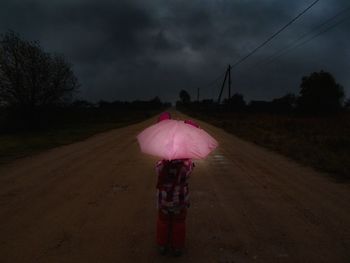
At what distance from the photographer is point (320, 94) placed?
220 feet

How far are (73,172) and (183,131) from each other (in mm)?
6758

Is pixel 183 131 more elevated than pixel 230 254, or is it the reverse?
pixel 183 131

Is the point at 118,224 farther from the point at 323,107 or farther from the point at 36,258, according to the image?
the point at 323,107

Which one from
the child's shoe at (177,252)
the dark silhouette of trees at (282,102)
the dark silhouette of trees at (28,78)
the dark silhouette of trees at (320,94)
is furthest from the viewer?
the dark silhouette of trees at (282,102)

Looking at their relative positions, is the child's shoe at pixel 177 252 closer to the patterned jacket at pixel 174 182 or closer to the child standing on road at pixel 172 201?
the child standing on road at pixel 172 201

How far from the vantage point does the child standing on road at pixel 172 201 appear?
4.56 m

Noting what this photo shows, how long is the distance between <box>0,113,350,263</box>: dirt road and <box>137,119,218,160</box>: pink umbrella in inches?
54.1

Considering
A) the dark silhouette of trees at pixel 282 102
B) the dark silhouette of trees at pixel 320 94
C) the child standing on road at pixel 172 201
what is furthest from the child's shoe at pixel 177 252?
the dark silhouette of trees at pixel 282 102

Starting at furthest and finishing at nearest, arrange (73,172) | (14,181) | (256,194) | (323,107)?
(323,107) → (73,172) → (14,181) → (256,194)

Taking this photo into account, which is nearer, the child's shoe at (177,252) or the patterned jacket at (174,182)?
the patterned jacket at (174,182)

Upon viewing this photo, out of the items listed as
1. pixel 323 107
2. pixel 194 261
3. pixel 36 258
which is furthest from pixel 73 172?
pixel 323 107

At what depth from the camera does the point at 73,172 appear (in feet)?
33.8

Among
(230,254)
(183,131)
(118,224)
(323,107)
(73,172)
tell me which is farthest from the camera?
(323,107)

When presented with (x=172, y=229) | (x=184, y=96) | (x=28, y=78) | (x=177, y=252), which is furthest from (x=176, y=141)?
(x=184, y=96)
